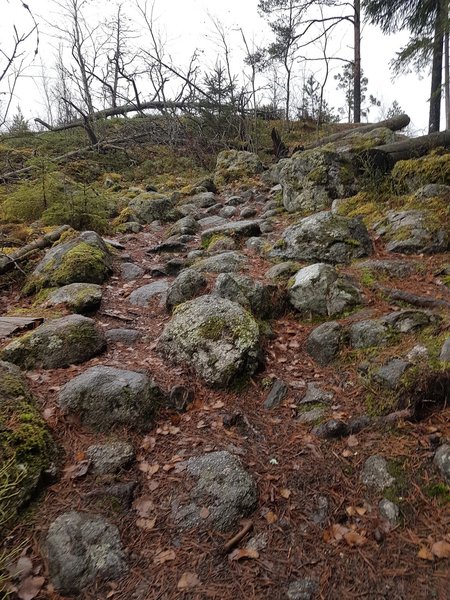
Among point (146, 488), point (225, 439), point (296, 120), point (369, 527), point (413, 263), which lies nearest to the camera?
point (369, 527)

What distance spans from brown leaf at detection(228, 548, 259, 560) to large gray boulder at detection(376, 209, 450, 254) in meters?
4.24

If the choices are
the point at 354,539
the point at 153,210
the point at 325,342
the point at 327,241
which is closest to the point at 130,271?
the point at 327,241

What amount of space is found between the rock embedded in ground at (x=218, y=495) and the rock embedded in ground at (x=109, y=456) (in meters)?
0.42

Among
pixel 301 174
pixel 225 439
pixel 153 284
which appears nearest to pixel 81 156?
pixel 301 174

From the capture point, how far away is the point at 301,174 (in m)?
7.82

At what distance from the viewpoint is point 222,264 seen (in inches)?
208

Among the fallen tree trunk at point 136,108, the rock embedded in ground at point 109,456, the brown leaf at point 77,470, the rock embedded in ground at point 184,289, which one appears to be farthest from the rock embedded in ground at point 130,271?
the fallen tree trunk at point 136,108

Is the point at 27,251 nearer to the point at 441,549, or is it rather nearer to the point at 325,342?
the point at 325,342

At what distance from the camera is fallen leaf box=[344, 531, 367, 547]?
6.63 ft

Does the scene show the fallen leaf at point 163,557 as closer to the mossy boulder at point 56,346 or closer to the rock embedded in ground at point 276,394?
the rock embedded in ground at point 276,394

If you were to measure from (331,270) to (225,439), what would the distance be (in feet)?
7.75

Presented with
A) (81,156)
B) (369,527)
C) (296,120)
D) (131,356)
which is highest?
(296,120)

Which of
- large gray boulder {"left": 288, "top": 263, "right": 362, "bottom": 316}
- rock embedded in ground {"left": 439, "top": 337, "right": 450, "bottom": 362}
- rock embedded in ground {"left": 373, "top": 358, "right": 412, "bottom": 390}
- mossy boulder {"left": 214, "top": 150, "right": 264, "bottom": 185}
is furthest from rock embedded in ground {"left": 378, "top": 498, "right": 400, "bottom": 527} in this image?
mossy boulder {"left": 214, "top": 150, "right": 264, "bottom": 185}

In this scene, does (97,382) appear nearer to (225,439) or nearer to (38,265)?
(225,439)
